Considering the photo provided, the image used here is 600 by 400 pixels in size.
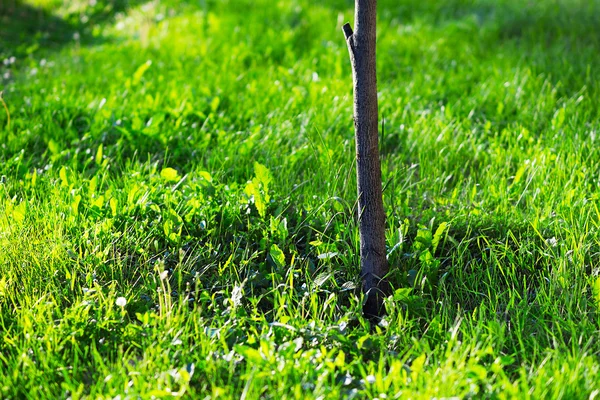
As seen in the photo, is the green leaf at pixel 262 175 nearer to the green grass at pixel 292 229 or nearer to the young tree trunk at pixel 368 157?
the green grass at pixel 292 229

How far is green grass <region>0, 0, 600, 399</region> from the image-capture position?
2334 mm

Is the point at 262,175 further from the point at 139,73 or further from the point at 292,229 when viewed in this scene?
the point at 139,73

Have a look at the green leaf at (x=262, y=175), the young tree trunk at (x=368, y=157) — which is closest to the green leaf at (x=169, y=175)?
the green leaf at (x=262, y=175)

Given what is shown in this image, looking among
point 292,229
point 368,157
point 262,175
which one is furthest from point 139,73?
point 368,157

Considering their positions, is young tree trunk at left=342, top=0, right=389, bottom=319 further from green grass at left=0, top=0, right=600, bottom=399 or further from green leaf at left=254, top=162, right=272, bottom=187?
green leaf at left=254, top=162, right=272, bottom=187

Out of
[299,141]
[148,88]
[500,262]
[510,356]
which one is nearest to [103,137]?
[148,88]

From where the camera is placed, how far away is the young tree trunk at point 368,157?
2664mm

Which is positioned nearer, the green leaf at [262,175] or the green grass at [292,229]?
the green grass at [292,229]

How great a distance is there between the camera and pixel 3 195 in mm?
3299

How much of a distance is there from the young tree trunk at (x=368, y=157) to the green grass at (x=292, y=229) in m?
0.11

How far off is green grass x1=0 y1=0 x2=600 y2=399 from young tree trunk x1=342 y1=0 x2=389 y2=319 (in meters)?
0.11

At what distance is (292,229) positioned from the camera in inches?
123

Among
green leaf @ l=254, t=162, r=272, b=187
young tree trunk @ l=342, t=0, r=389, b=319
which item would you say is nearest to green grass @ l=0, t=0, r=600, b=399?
green leaf @ l=254, t=162, r=272, b=187

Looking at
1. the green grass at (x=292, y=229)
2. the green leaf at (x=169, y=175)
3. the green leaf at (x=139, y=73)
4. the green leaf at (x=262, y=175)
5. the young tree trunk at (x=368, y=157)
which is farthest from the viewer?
the green leaf at (x=139, y=73)
